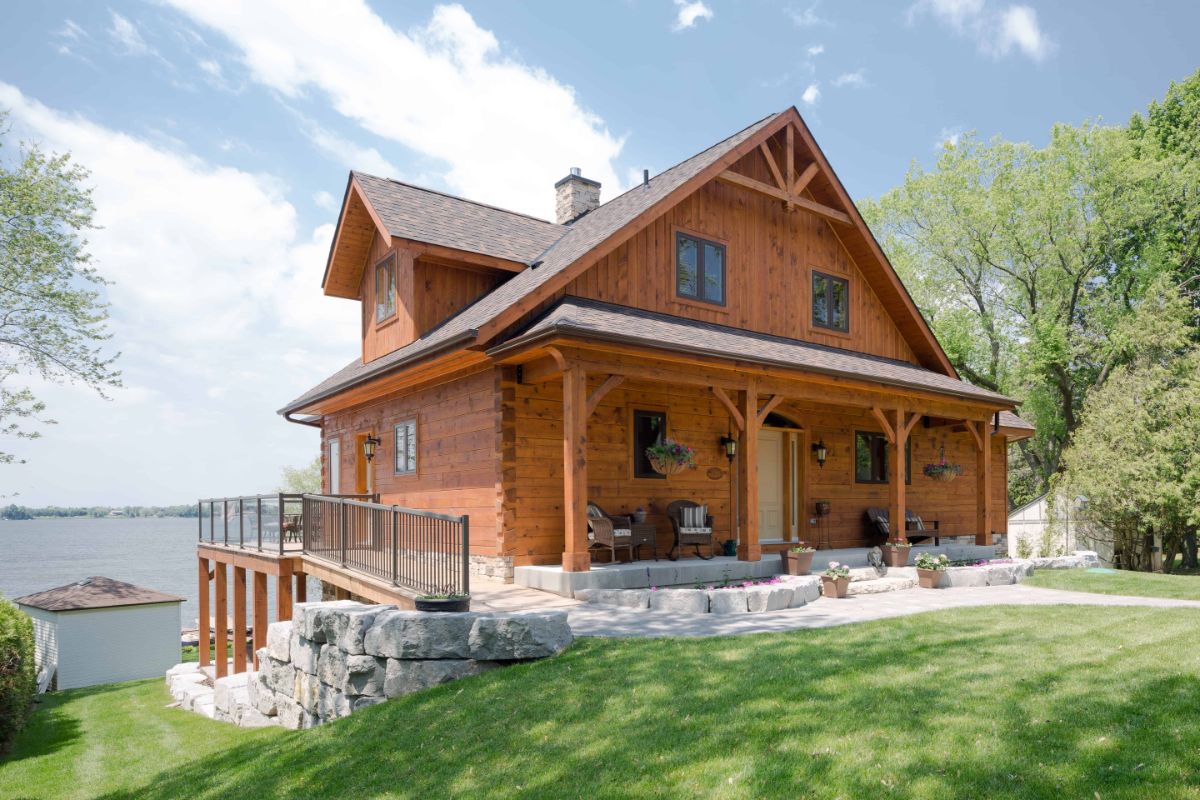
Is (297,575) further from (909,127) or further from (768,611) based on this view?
(909,127)

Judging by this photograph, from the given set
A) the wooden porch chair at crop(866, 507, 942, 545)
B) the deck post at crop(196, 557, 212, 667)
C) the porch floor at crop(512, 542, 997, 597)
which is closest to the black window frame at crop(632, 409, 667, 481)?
the porch floor at crop(512, 542, 997, 597)

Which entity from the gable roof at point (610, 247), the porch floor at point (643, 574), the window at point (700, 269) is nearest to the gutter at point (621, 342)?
the gable roof at point (610, 247)

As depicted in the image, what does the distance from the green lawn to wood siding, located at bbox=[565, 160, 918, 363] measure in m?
5.37

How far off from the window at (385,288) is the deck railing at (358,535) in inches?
136

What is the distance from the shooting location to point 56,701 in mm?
18594

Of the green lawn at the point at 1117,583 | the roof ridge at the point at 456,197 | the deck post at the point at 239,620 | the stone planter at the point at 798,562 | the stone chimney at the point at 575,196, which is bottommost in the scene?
the deck post at the point at 239,620

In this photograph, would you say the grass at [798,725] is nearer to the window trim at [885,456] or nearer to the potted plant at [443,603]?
the potted plant at [443,603]

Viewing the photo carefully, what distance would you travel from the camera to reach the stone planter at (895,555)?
1353 centimetres

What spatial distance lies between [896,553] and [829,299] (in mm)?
5111

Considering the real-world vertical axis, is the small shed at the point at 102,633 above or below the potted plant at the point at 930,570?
below

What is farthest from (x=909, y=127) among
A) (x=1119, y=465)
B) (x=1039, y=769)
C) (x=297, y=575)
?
(x=1039, y=769)

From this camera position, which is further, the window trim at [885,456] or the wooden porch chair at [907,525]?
the window trim at [885,456]

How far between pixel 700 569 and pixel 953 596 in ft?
11.2

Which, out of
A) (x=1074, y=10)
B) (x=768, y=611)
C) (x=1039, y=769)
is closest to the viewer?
(x=1039, y=769)
